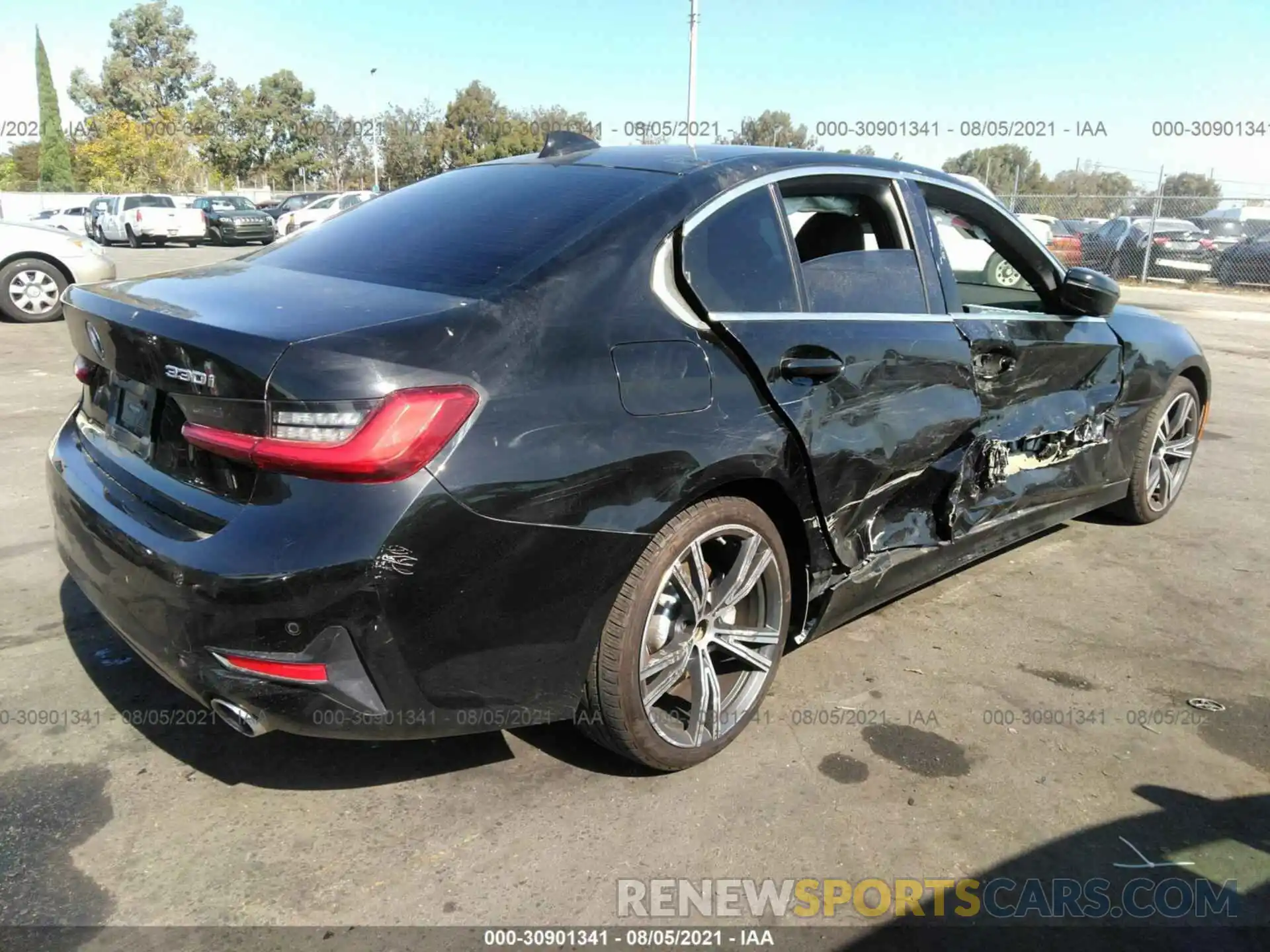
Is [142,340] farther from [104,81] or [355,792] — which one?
[104,81]

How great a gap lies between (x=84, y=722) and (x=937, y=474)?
9.43ft

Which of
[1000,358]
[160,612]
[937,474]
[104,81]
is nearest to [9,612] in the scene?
[160,612]

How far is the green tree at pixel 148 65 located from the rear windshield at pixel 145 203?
146 feet

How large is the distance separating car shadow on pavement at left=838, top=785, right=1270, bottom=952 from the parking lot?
0.01 meters

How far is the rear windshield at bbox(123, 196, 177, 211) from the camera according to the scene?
1115 inches

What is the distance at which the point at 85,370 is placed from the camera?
9.46 ft

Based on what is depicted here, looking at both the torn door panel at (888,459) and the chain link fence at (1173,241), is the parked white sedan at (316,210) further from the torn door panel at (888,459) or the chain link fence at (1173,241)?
the torn door panel at (888,459)

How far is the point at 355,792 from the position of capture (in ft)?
8.66

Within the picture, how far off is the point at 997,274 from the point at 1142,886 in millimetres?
3013

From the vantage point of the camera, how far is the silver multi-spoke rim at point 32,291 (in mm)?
10352

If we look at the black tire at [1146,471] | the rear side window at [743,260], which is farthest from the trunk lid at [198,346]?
the black tire at [1146,471]

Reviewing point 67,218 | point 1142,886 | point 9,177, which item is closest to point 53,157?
point 9,177

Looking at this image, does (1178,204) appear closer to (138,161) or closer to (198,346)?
(198,346)

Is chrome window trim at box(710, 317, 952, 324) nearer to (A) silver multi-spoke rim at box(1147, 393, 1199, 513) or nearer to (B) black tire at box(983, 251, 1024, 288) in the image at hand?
(B) black tire at box(983, 251, 1024, 288)
